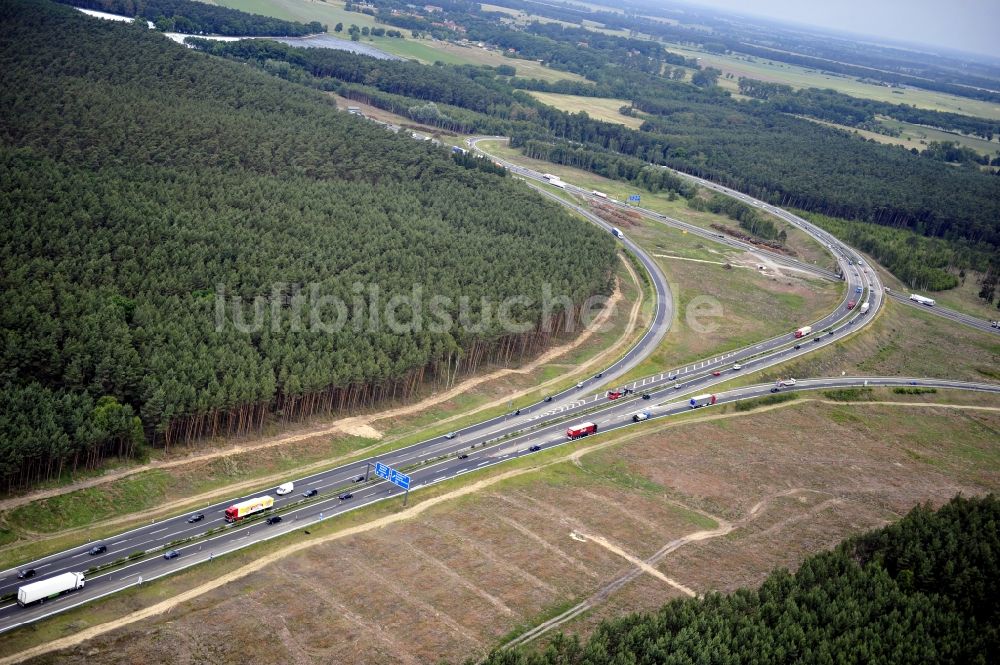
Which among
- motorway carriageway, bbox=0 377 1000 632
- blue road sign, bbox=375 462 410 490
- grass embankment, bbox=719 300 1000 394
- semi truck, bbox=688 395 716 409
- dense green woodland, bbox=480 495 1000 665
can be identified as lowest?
motorway carriageway, bbox=0 377 1000 632

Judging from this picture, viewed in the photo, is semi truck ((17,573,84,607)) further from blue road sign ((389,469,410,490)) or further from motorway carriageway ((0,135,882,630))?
blue road sign ((389,469,410,490))

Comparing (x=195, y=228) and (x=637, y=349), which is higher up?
(x=195, y=228)

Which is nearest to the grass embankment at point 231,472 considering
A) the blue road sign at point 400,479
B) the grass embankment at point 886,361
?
the blue road sign at point 400,479

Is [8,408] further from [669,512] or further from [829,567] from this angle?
[829,567]

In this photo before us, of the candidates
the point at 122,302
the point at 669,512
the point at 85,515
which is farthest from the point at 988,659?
the point at 122,302

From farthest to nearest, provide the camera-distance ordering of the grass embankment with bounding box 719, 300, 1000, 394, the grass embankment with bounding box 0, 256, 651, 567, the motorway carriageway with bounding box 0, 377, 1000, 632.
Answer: the grass embankment with bounding box 719, 300, 1000, 394 < the grass embankment with bounding box 0, 256, 651, 567 < the motorway carriageway with bounding box 0, 377, 1000, 632

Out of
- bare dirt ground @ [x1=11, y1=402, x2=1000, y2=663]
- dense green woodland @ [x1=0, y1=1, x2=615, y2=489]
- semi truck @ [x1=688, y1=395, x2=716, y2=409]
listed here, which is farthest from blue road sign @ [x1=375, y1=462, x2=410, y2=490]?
semi truck @ [x1=688, y1=395, x2=716, y2=409]

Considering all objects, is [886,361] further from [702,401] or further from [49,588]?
[49,588]

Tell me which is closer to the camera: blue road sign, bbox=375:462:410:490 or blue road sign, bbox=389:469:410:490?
blue road sign, bbox=389:469:410:490
